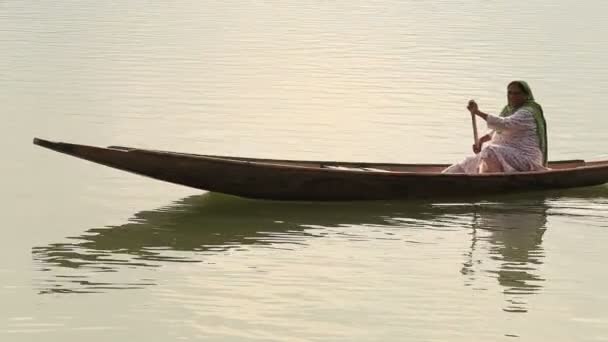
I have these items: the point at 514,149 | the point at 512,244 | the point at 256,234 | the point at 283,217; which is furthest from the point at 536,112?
the point at 256,234

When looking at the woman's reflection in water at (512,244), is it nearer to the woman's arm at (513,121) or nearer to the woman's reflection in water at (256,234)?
the woman's reflection in water at (256,234)

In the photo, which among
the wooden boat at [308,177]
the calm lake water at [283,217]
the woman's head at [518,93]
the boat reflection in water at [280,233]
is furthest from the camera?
the woman's head at [518,93]

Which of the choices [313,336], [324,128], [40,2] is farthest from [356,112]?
[40,2]

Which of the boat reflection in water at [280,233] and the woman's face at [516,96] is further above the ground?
the woman's face at [516,96]

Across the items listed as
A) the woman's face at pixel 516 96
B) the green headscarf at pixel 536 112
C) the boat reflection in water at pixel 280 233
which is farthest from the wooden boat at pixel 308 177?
the woman's face at pixel 516 96

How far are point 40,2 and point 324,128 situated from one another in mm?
18926

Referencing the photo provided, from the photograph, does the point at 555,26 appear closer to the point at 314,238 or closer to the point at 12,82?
the point at 12,82

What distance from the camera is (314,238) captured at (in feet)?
30.3

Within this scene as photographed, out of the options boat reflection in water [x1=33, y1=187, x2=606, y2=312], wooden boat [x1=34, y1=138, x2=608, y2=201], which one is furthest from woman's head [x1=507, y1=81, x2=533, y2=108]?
boat reflection in water [x1=33, y1=187, x2=606, y2=312]

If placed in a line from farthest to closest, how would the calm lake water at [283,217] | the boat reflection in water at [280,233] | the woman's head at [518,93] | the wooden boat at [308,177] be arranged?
1. the woman's head at [518,93]
2. the wooden boat at [308,177]
3. the boat reflection in water at [280,233]
4. the calm lake water at [283,217]

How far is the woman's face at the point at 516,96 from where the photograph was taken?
1038cm

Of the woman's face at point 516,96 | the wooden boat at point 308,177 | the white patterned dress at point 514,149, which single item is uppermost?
the woman's face at point 516,96

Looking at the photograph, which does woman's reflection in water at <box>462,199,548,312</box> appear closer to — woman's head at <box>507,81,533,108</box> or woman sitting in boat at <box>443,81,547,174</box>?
woman sitting in boat at <box>443,81,547,174</box>

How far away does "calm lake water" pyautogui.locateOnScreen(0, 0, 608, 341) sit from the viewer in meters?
7.37
